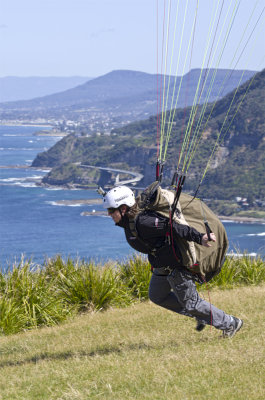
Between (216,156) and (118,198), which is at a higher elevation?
(118,198)

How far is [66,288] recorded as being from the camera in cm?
927

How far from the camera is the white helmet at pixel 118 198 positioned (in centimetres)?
520

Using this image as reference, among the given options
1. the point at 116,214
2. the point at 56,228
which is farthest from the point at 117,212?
the point at 56,228

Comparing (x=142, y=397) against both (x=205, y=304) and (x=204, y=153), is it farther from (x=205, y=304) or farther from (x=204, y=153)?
(x=204, y=153)

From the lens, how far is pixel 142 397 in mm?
4520

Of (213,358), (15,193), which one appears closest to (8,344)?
(213,358)

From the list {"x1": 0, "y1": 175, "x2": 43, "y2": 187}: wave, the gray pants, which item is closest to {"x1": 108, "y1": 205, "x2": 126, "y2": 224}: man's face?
the gray pants

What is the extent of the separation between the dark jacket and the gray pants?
0.67 ft

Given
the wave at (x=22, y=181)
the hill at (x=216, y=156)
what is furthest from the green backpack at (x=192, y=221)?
the wave at (x=22, y=181)

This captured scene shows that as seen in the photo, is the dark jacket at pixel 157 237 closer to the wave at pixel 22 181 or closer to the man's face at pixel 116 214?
the man's face at pixel 116 214

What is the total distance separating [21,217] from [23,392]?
4621 inches

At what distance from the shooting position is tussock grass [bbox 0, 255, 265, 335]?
28.3 feet

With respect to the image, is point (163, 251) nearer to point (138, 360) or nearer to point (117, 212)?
point (117, 212)

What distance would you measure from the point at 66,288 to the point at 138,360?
3.85 meters
